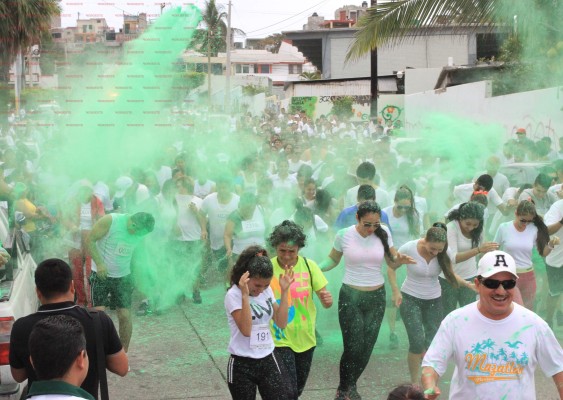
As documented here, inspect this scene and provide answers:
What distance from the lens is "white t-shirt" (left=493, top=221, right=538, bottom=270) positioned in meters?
7.26

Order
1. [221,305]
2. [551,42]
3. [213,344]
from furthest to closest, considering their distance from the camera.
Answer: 1. [551,42]
2. [221,305]
3. [213,344]

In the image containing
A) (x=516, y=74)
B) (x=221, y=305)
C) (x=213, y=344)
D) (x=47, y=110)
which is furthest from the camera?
(x=516, y=74)

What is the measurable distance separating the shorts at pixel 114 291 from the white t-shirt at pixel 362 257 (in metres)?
1.98

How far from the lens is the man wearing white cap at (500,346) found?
3.75m

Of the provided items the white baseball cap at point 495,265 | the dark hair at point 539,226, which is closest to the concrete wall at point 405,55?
the dark hair at point 539,226

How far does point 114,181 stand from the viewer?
1042 cm

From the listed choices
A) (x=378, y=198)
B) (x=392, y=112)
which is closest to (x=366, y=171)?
(x=378, y=198)

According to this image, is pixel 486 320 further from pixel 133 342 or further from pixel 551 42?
pixel 551 42

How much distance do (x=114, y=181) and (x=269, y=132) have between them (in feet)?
30.6

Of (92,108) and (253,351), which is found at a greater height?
(92,108)

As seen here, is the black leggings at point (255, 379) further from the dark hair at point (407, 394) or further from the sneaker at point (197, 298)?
the sneaker at point (197, 298)

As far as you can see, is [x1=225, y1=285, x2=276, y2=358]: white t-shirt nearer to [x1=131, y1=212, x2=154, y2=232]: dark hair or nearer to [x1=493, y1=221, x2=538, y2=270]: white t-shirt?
[x1=131, y1=212, x2=154, y2=232]: dark hair

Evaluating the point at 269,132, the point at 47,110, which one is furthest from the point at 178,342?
the point at 269,132

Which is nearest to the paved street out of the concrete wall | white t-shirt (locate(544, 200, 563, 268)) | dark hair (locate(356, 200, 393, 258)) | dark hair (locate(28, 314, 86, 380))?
white t-shirt (locate(544, 200, 563, 268))
